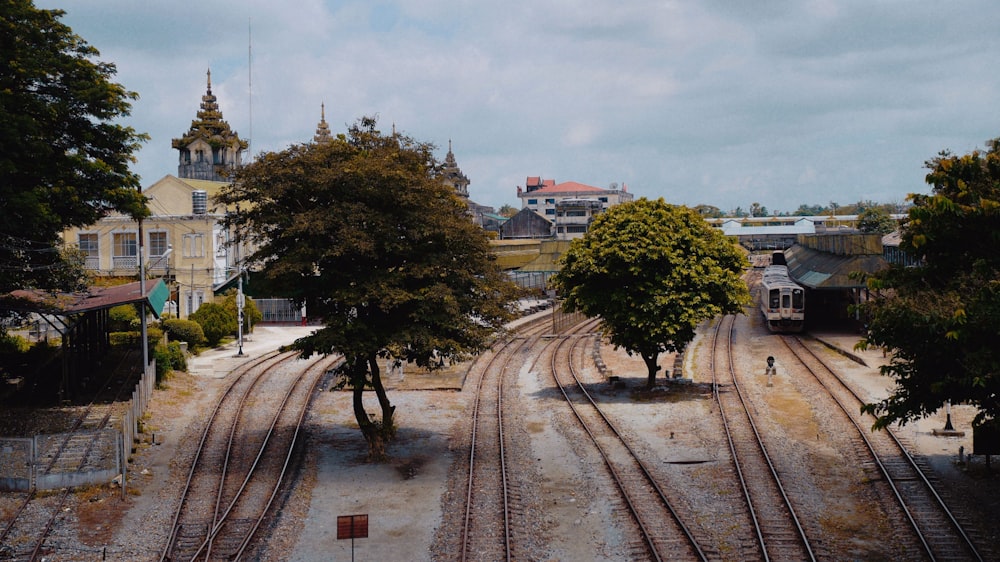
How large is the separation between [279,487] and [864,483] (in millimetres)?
13041

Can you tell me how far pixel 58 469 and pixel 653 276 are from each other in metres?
18.5

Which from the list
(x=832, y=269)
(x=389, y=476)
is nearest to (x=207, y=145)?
(x=832, y=269)

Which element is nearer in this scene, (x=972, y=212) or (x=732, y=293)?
(x=972, y=212)

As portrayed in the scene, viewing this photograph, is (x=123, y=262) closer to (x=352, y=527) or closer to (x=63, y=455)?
(x=63, y=455)

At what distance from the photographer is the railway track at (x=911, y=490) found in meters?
15.6

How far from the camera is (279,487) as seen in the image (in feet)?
65.4

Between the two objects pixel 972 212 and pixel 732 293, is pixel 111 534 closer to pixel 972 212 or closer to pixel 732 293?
pixel 972 212

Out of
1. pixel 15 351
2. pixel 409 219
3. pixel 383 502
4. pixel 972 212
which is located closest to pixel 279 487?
pixel 383 502

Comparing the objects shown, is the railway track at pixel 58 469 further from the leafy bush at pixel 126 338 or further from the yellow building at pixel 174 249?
the yellow building at pixel 174 249

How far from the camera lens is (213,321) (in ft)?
143

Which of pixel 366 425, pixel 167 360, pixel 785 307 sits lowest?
pixel 366 425

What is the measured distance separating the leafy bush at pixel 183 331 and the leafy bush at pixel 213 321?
6.41 ft

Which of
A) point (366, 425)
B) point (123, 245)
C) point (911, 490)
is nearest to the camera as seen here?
point (911, 490)

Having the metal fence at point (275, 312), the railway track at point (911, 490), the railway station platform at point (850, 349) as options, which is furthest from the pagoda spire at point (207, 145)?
the railway track at point (911, 490)
